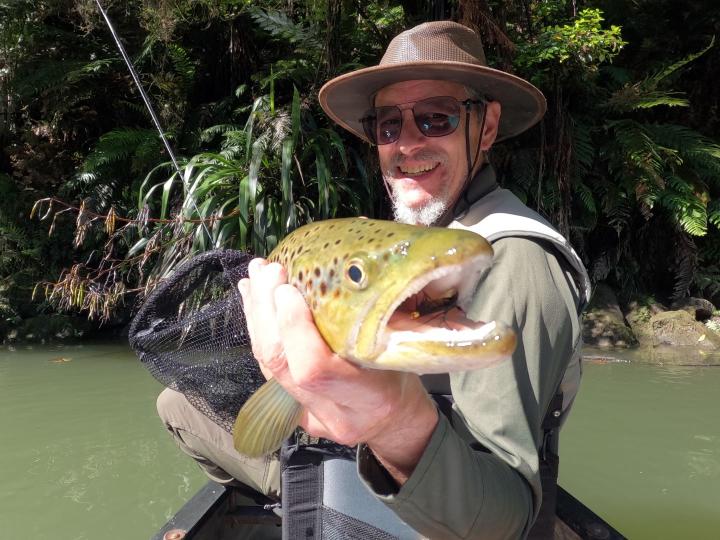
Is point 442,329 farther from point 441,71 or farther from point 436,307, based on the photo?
point 441,71

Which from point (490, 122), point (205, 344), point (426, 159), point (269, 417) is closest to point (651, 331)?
point (490, 122)

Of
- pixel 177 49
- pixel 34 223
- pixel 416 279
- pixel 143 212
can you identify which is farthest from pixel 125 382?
pixel 416 279

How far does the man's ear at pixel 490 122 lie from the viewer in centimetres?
243

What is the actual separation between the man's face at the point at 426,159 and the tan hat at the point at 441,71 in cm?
6

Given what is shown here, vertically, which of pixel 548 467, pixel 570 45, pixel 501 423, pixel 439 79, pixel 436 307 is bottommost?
pixel 548 467

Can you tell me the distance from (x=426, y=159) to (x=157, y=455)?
305 cm

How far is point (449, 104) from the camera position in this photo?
224cm

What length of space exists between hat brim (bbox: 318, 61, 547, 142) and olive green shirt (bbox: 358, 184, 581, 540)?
849mm

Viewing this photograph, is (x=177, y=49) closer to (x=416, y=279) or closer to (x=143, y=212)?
(x=143, y=212)

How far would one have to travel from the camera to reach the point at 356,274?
108cm

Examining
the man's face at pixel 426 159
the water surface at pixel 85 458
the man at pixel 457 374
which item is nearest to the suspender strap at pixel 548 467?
the man at pixel 457 374

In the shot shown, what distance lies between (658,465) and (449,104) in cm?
306

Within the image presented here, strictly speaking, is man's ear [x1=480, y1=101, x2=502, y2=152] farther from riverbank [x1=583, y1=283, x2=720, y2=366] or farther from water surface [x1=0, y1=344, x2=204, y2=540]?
riverbank [x1=583, y1=283, x2=720, y2=366]

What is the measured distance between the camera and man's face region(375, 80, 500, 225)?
2.26 meters
